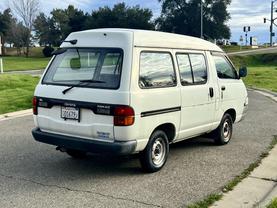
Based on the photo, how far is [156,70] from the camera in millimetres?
5922

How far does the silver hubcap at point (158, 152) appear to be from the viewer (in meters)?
6.02

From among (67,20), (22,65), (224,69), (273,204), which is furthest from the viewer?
(67,20)

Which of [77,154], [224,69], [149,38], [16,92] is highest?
[149,38]

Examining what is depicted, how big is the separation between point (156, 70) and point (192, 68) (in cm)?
99

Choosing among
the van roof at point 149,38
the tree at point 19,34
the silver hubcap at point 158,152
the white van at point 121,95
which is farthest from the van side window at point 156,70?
the tree at point 19,34

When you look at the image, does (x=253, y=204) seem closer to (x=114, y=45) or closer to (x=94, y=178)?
(x=94, y=178)

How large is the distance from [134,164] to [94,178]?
873mm

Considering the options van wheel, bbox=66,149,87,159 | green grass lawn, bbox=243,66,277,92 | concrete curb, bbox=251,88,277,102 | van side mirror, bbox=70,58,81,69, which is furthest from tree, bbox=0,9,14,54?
van side mirror, bbox=70,58,81,69

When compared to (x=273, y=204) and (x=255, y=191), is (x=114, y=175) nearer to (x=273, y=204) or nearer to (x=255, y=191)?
(x=255, y=191)

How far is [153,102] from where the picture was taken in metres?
5.70

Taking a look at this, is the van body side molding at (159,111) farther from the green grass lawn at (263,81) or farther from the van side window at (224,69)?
the green grass lawn at (263,81)

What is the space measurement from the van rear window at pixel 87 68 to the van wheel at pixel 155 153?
39.4 inches

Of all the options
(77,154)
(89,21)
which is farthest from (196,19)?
(77,154)

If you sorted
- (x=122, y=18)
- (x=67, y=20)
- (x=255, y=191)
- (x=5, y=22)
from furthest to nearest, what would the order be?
(x=67, y=20)
(x=5, y=22)
(x=122, y=18)
(x=255, y=191)
